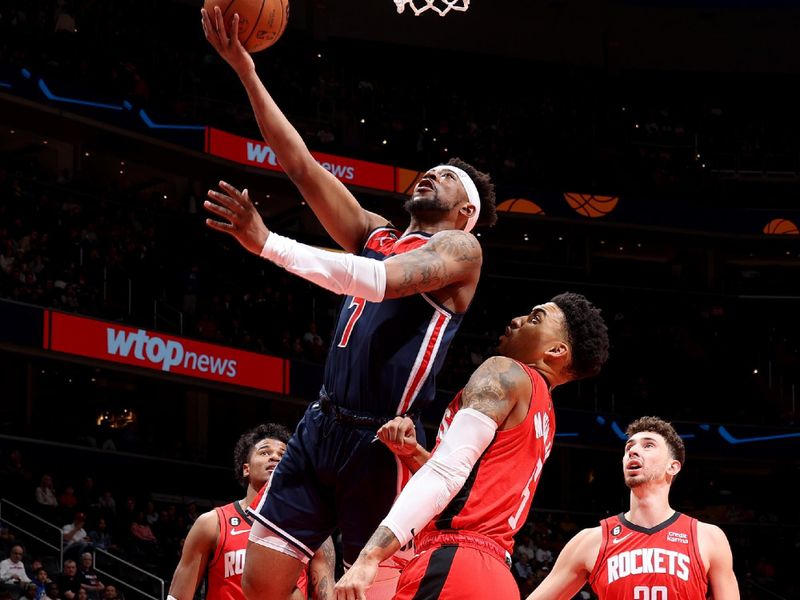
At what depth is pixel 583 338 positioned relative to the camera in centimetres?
501

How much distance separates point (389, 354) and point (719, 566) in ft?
9.87

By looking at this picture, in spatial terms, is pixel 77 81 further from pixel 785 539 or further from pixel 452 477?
pixel 452 477

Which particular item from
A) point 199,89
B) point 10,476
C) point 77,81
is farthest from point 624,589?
point 199,89

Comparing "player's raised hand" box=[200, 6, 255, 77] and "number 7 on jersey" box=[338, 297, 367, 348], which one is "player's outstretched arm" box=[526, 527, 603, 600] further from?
"player's raised hand" box=[200, 6, 255, 77]

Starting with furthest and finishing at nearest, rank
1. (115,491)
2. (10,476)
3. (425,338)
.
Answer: (115,491) < (10,476) < (425,338)

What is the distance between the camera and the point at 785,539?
84.0 ft

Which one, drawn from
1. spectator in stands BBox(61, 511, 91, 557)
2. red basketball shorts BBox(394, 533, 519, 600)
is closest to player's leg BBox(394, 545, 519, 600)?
red basketball shorts BBox(394, 533, 519, 600)

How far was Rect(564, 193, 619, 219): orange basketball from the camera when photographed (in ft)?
92.9

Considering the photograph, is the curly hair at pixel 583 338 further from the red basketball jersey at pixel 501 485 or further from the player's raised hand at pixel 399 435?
the player's raised hand at pixel 399 435

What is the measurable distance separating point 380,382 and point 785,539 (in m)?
22.6

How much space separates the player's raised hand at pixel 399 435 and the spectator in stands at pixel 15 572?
1002 centimetres

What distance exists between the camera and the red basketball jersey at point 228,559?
7.42 meters

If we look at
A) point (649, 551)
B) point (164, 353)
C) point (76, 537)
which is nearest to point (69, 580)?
point (76, 537)

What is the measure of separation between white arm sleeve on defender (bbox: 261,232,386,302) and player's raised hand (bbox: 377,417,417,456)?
0.47m
